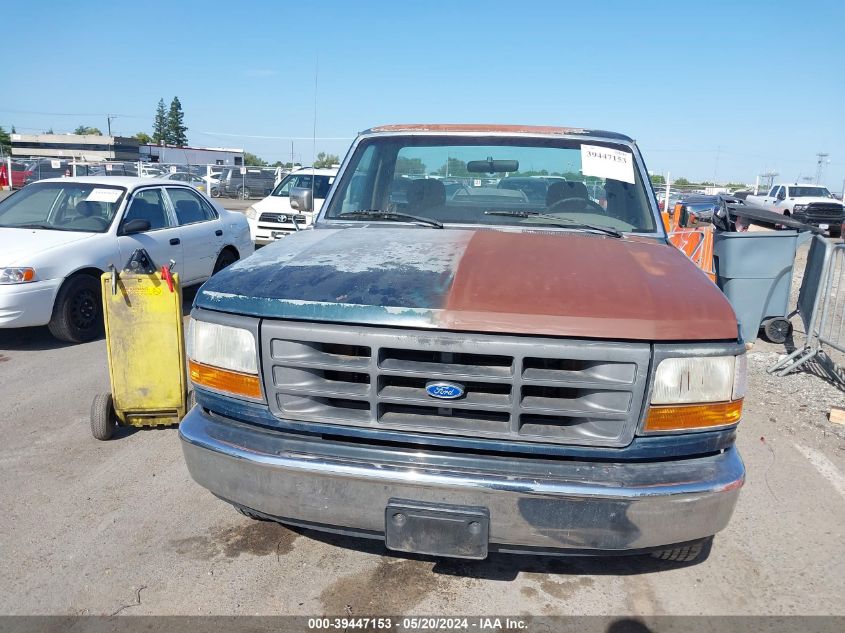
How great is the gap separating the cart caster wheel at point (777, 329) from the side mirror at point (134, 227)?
6823 mm

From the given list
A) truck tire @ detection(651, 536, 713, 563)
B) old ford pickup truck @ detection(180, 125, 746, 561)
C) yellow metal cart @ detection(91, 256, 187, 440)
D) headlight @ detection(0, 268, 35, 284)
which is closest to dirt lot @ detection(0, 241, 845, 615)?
truck tire @ detection(651, 536, 713, 563)

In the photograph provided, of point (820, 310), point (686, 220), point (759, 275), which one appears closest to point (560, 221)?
point (686, 220)

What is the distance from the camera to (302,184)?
1466 cm

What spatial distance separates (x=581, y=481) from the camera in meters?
2.28

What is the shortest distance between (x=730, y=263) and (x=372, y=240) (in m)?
5.32

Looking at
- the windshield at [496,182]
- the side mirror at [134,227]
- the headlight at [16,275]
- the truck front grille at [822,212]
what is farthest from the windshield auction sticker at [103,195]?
the truck front grille at [822,212]

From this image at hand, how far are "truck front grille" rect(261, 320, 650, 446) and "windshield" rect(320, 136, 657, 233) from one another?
1476 mm

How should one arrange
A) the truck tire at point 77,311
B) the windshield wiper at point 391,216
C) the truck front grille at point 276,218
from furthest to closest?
1. the truck front grille at point 276,218
2. the truck tire at point 77,311
3. the windshield wiper at point 391,216

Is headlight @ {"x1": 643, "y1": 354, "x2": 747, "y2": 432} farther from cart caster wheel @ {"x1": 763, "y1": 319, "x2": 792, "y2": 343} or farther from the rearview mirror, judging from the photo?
cart caster wheel @ {"x1": 763, "y1": 319, "x2": 792, "y2": 343}

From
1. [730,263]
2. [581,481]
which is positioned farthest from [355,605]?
[730,263]

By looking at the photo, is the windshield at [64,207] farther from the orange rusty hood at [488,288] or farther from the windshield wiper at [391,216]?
the orange rusty hood at [488,288]

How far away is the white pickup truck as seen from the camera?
25.4 metres

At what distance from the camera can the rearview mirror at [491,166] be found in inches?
165

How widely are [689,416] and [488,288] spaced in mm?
844
